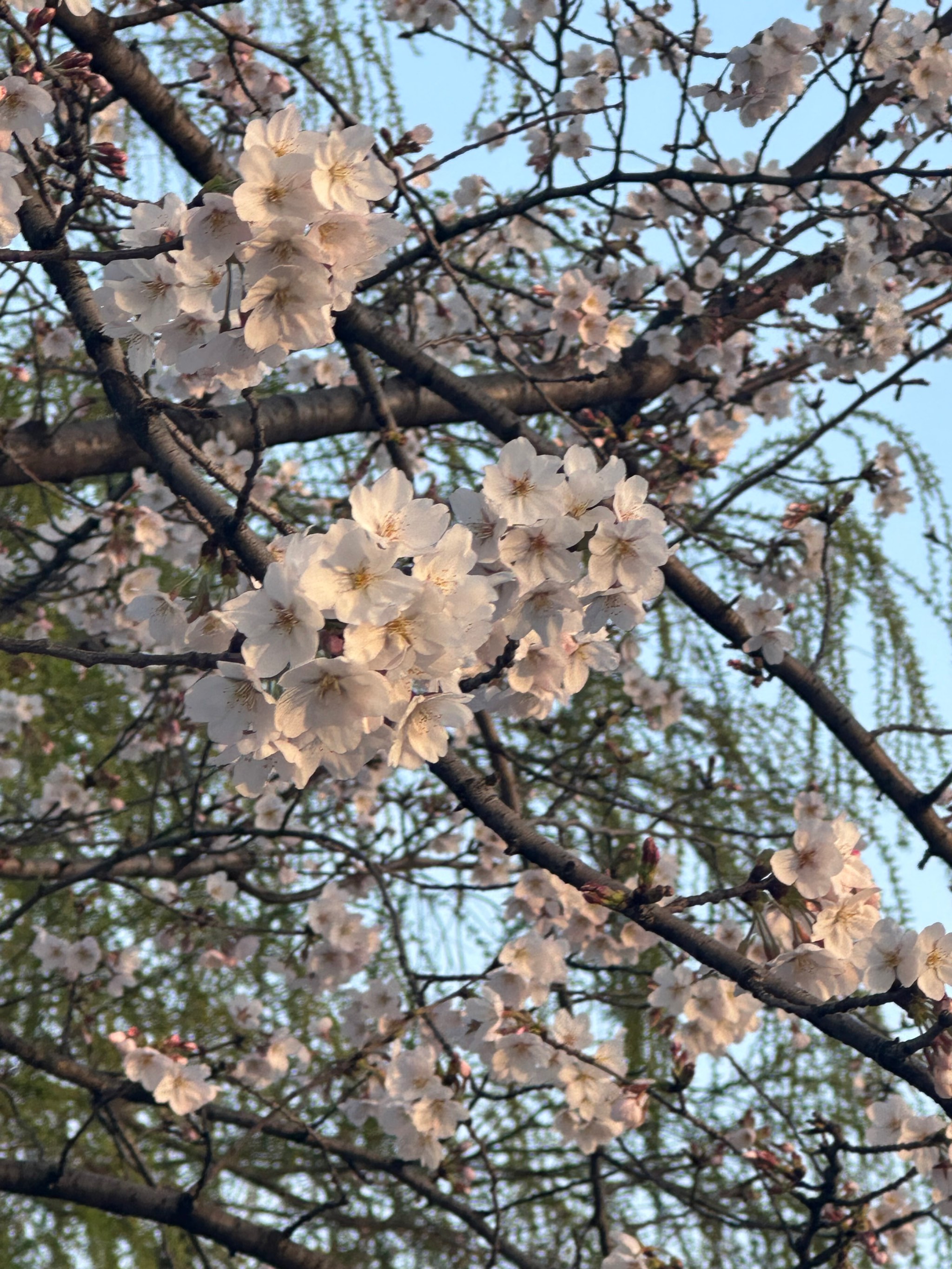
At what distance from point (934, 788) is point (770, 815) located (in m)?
1.06

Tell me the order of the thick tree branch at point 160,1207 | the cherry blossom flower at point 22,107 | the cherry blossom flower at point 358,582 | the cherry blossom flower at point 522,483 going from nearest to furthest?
the cherry blossom flower at point 358,582 → the cherry blossom flower at point 522,483 → the cherry blossom flower at point 22,107 → the thick tree branch at point 160,1207

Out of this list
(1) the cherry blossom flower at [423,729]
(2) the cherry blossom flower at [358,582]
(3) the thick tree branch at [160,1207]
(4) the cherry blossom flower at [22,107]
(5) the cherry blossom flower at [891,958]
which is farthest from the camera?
(3) the thick tree branch at [160,1207]

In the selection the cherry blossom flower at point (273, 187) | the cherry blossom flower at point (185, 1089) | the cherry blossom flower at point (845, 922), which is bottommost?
the cherry blossom flower at point (845, 922)

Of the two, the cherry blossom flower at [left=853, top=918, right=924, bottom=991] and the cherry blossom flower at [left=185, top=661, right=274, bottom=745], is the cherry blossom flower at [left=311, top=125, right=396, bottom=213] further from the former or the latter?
the cherry blossom flower at [left=853, top=918, right=924, bottom=991]

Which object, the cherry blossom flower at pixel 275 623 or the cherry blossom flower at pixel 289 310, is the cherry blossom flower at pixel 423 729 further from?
the cherry blossom flower at pixel 289 310

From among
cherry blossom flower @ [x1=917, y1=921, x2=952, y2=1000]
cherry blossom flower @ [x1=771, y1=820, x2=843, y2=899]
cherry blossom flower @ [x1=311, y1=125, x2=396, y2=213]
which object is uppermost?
cherry blossom flower @ [x1=311, y1=125, x2=396, y2=213]

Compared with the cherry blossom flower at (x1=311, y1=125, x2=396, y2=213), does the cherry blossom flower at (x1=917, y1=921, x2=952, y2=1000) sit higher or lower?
lower

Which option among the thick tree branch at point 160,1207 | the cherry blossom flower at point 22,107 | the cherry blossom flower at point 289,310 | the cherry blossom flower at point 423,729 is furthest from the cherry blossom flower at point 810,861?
the thick tree branch at point 160,1207

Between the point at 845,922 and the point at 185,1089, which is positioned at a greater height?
the point at 185,1089

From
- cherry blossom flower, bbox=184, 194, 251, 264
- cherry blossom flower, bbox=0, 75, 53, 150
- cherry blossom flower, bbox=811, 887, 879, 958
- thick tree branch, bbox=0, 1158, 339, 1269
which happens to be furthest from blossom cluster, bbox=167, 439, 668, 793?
thick tree branch, bbox=0, 1158, 339, 1269

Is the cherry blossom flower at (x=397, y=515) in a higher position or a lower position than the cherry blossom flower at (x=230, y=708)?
higher

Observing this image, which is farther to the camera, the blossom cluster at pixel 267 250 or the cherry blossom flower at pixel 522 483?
the cherry blossom flower at pixel 522 483

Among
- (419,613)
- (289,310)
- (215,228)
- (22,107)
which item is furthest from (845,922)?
(22,107)

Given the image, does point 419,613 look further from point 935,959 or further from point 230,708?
point 935,959
